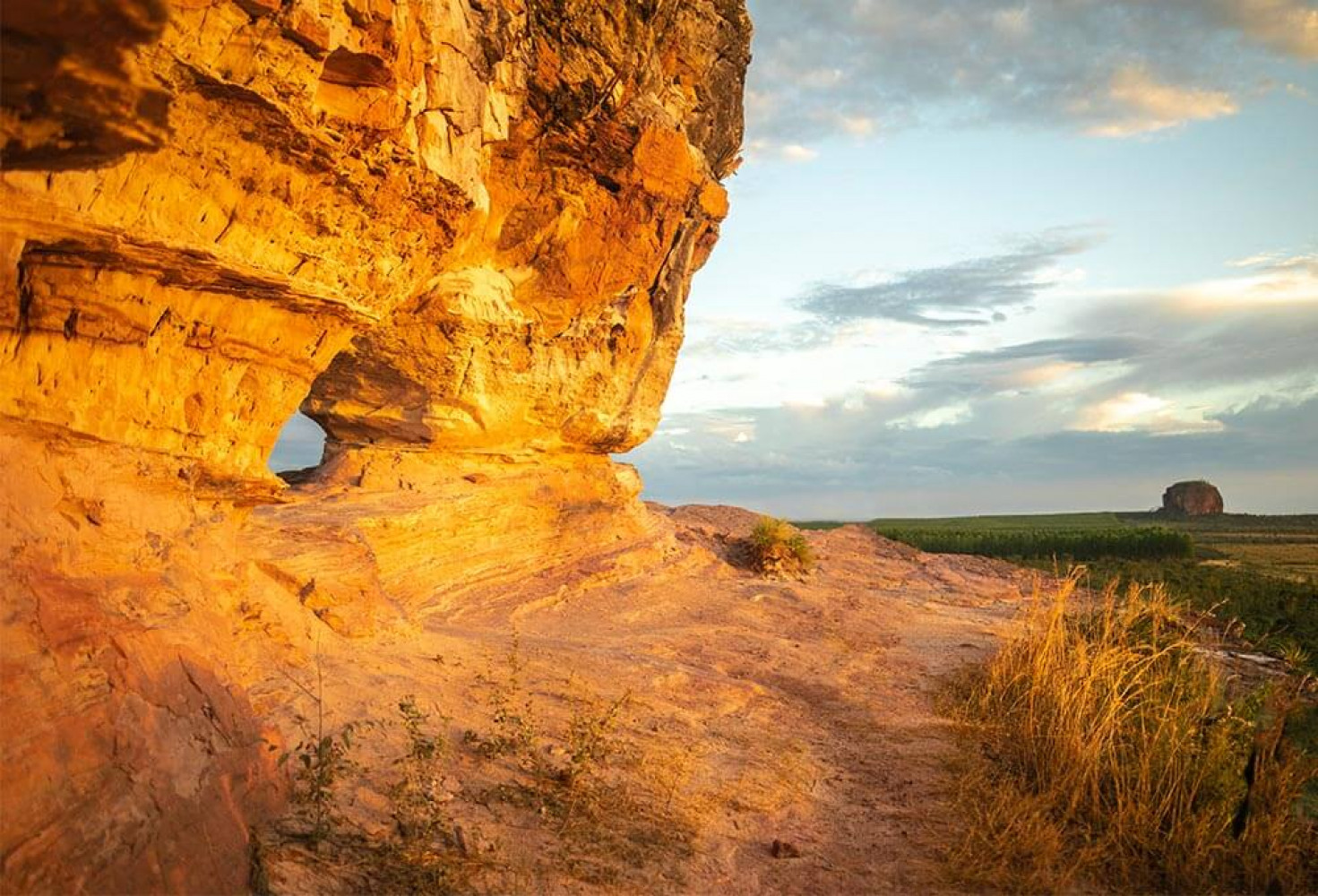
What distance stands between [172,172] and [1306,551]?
47001 mm

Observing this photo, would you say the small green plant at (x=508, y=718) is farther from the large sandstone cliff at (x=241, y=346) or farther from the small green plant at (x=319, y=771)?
the large sandstone cliff at (x=241, y=346)

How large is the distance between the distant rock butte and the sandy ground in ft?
261

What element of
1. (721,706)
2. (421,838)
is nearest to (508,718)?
(421,838)

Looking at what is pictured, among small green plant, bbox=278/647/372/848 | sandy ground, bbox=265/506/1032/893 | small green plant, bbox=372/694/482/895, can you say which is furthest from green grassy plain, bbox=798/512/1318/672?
small green plant, bbox=278/647/372/848

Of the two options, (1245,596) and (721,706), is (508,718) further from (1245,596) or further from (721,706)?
(1245,596)

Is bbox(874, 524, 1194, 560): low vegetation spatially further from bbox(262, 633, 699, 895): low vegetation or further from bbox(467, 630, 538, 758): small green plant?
bbox(262, 633, 699, 895): low vegetation

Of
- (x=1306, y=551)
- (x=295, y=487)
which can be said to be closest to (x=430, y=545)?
(x=295, y=487)

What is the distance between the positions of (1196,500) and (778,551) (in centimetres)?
7956

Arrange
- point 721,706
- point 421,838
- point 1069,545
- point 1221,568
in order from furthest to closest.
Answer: point 1069,545, point 1221,568, point 721,706, point 421,838

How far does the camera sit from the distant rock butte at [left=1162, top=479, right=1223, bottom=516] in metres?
77.5

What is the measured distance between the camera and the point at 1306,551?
3703 cm

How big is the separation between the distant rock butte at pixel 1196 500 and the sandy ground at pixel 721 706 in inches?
3130

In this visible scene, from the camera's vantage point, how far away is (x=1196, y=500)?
77.6m

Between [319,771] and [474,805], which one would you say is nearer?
[319,771]
